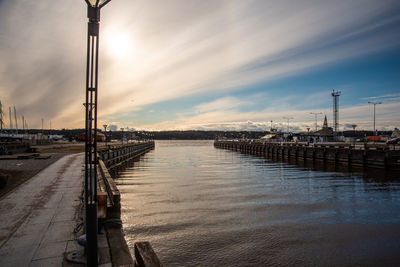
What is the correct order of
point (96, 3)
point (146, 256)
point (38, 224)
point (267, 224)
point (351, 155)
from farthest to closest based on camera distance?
point (351, 155)
point (267, 224)
point (38, 224)
point (96, 3)
point (146, 256)

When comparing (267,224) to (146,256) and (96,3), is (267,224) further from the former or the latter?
(96,3)

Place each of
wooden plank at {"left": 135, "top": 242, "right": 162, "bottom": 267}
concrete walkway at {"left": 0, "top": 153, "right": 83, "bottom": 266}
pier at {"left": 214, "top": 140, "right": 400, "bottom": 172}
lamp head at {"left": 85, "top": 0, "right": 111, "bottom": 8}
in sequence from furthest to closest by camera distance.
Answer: pier at {"left": 214, "top": 140, "right": 400, "bottom": 172}, concrete walkway at {"left": 0, "top": 153, "right": 83, "bottom": 266}, lamp head at {"left": 85, "top": 0, "right": 111, "bottom": 8}, wooden plank at {"left": 135, "top": 242, "right": 162, "bottom": 267}

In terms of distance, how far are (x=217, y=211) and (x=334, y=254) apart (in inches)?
254

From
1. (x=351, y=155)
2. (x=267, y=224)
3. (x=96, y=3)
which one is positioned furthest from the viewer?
(x=351, y=155)

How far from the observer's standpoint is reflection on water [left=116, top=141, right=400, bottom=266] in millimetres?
10016

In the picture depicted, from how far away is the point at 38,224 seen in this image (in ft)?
29.4

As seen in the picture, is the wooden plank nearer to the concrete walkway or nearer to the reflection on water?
the concrete walkway

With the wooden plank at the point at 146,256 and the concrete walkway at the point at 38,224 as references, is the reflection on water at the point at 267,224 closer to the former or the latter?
the concrete walkway at the point at 38,224

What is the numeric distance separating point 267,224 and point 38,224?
31.1 ft

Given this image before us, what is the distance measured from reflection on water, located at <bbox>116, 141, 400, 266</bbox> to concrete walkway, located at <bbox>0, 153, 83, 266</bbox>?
9.32 feet

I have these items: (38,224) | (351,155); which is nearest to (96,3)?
(38,224)

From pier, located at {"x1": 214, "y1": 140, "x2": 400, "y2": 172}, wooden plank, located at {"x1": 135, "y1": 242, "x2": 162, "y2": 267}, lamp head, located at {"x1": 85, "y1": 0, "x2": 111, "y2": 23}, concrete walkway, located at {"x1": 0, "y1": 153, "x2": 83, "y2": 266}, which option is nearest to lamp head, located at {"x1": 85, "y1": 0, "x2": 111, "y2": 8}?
lamp head, located at {"x1": 85, "y1": 0, "x2": 111, "y2": 23}

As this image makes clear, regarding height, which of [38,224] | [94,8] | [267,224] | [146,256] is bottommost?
[267,224]

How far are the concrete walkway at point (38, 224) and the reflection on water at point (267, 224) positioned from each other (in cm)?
284
